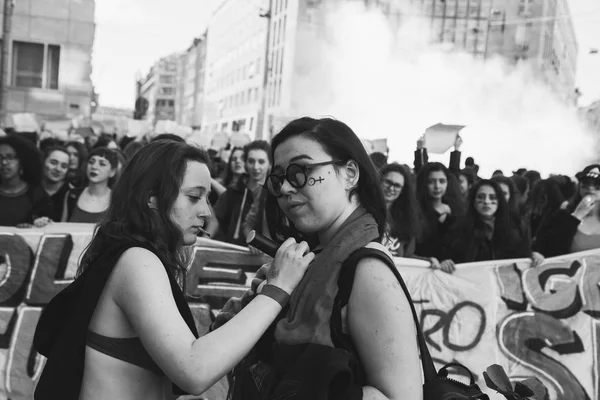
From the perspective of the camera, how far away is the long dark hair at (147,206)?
6.34 feet

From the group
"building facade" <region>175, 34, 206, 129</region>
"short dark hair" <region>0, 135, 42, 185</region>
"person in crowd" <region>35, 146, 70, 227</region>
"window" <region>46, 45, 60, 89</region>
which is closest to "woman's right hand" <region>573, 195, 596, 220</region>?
"person in crowd" <region>35, 146, 70, 227</region>

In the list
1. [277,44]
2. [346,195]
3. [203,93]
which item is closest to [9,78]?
[346,195]

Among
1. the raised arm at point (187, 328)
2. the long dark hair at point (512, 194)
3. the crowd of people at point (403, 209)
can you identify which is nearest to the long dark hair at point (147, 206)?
the raised arm at point (187, 328)

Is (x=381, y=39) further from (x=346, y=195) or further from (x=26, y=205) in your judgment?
(x=346, y=195)

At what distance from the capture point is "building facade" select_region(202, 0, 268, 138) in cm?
6191

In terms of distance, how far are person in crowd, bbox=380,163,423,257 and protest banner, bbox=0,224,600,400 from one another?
1.84 ft

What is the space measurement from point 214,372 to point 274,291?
0.88ft

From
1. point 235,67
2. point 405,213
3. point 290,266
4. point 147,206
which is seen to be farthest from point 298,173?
point 235,67

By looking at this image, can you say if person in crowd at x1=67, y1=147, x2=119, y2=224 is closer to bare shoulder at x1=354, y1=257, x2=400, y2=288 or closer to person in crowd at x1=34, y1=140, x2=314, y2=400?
person in crowd at x1=34, y1=140, x2=314, y2=400

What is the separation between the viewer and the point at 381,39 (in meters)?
40.9

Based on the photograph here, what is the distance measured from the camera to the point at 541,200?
774 centimetres

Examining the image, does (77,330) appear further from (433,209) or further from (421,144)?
(421,144)

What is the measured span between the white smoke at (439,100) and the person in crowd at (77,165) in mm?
24356

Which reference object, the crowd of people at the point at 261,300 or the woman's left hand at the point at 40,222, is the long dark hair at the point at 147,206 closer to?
the crowd of people at the point at 261,300
